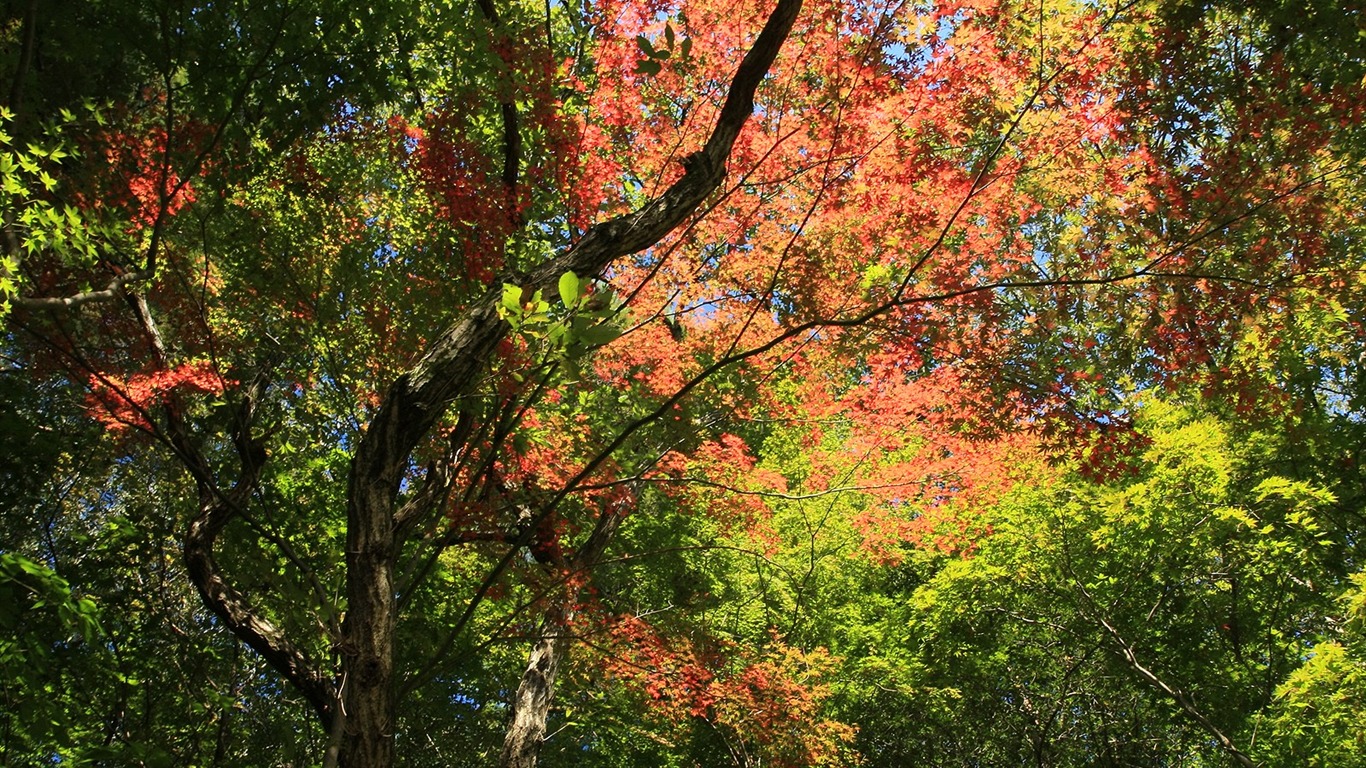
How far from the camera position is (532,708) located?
8453 millimetres

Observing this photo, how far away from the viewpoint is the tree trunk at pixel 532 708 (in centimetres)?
831

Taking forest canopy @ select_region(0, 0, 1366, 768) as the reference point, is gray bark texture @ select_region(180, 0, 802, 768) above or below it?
below

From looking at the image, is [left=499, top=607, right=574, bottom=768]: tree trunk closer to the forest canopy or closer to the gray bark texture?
the forest canopy

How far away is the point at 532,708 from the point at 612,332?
7562 millimetres

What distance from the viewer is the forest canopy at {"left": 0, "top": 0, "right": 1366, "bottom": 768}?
130 inches

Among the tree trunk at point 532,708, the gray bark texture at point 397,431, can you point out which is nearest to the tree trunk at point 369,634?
the gray bark texture at point 397,431

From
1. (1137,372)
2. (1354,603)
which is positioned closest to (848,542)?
(1354,603)

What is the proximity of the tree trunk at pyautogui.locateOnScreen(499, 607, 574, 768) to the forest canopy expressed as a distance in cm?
5

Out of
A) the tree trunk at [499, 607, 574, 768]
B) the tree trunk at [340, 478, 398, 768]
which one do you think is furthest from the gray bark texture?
the tree trunk at [499, 607, 574, 768]

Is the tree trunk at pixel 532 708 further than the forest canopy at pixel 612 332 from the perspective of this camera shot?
Yes

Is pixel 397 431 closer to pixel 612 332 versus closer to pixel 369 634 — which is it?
pixel 369 634

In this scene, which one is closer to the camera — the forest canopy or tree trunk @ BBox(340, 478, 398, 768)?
tree trunk @ BBox(340, 478, 398, 768)

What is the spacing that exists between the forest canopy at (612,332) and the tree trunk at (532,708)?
47 mm

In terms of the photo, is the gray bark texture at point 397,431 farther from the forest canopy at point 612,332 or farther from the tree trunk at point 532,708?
the tree trunk at point 532,708
